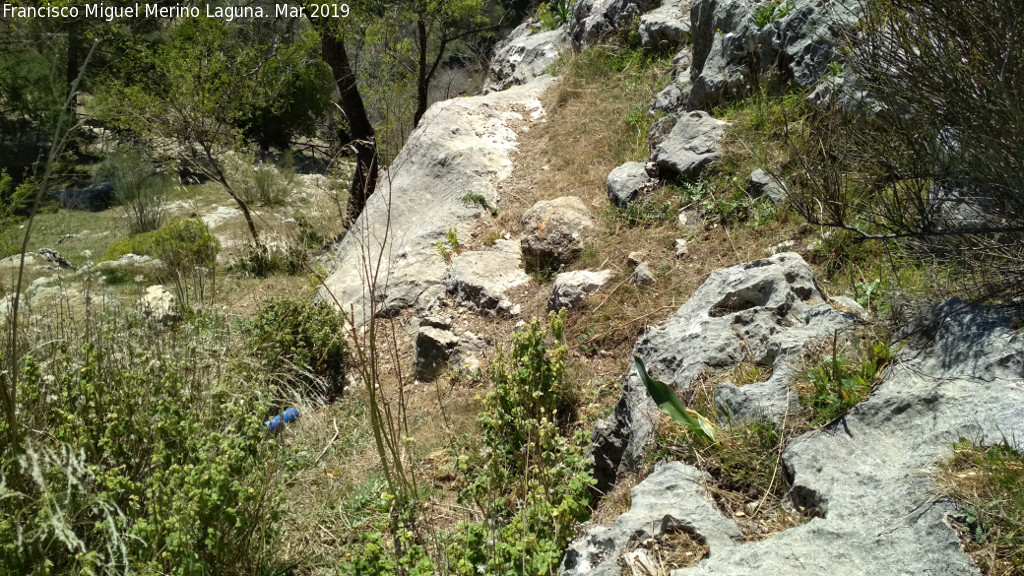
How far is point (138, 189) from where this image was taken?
16.3 meters

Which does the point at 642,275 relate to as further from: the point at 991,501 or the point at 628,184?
the point at 991,501

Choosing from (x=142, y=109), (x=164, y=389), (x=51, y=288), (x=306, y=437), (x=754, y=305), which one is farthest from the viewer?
(x=142, y=109)

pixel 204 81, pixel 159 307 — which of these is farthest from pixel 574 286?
pixel 204 81

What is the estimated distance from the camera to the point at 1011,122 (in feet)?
8.56

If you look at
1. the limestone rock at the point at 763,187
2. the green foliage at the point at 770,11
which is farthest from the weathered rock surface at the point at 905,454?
the green foliage at the point at 770,11

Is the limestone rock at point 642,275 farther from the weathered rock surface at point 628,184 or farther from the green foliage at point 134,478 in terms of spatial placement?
the green foliage at point 134,478

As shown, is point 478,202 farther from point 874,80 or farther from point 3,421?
point 3,421

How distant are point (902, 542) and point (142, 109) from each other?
426 inches

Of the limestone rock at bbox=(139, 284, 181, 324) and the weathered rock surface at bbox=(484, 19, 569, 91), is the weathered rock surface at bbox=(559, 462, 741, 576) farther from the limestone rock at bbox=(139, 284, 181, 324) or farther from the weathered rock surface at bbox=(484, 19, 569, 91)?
the weathered rock surface at bbox=(484, 19, 569, 91)

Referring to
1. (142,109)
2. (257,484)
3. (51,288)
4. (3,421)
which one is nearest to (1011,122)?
(257,484)

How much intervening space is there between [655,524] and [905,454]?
31.6 inches

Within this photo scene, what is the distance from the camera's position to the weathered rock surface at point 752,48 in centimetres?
546

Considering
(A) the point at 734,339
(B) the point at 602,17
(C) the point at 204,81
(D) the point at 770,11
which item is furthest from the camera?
(C) the point at 204,81

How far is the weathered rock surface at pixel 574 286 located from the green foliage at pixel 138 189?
12994 millimetres
